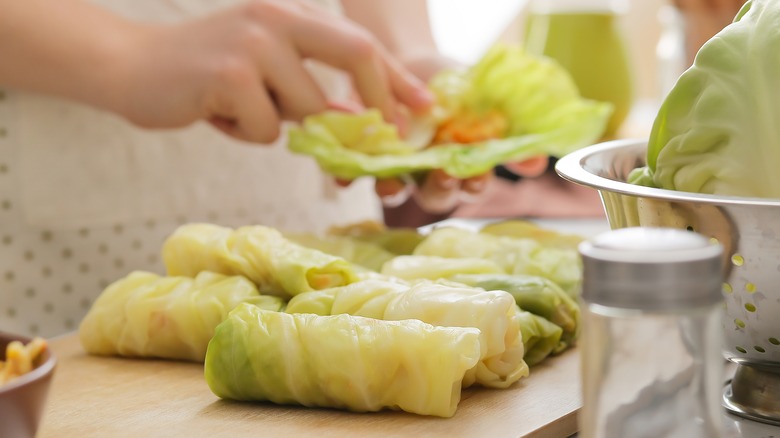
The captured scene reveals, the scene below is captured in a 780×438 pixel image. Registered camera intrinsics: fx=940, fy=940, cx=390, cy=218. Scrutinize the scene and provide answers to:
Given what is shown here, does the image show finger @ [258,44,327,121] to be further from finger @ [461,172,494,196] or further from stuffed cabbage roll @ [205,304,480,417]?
stuffed cabbage roll @ [205,304,480,417]

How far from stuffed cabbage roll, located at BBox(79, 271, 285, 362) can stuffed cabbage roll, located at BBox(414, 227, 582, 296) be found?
297 mm

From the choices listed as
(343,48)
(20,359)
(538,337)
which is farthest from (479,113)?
(20,359)

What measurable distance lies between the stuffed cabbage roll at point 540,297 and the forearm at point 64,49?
720 mm

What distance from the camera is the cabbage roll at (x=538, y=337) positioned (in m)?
1.06

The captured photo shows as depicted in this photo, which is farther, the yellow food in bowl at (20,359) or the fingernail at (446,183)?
the fingernail at (446,183)

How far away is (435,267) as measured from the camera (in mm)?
1192

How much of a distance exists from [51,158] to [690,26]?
2217 mm

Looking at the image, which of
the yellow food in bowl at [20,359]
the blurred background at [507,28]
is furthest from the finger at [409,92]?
the blurred background at [507,28]

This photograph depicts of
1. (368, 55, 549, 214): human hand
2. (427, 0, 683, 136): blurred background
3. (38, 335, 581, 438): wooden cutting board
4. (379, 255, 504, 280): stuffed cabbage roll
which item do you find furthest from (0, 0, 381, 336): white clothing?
(427, 0, 683, 136): blurred background

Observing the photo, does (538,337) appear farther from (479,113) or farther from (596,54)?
(596,54)

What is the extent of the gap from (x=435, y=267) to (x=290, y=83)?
517mm

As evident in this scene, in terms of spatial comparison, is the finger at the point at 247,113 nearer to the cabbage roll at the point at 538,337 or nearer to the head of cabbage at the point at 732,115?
the cabbage roll at the point at 538,337

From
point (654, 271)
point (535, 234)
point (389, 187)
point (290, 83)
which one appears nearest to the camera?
point (654, 271)

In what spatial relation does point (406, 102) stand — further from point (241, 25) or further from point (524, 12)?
point (524, 12)
